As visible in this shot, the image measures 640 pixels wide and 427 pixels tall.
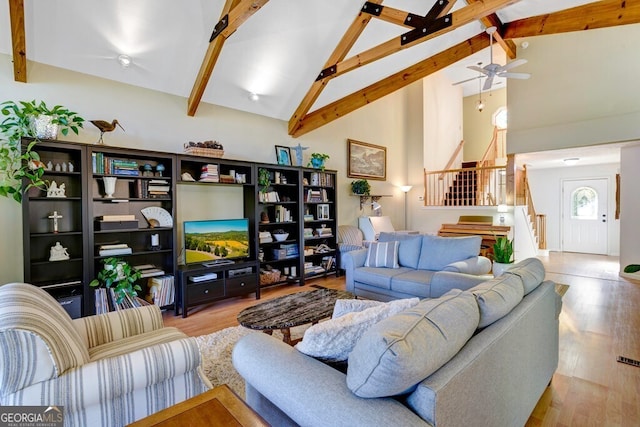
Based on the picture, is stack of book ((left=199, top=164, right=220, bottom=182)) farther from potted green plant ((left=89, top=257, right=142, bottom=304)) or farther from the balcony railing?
the balcony railing

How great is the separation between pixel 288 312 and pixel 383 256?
1.91 meters

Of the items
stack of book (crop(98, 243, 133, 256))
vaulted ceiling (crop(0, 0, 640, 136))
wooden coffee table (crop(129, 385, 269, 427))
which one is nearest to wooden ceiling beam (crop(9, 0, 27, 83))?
vaulted ceiling (crop(0, 0, 640, 136))

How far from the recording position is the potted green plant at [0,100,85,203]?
2.74 metres

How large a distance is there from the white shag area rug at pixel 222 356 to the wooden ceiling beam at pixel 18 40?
3.03 meters

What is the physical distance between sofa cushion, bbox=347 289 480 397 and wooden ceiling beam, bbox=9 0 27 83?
378 centimetres

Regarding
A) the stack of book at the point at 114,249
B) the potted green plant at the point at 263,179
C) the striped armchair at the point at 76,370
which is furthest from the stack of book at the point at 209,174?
the striped armchair at the point at 76,370

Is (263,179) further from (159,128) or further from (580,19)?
(580,19)

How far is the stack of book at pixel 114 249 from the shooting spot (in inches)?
128

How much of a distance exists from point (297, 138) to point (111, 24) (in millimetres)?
2931

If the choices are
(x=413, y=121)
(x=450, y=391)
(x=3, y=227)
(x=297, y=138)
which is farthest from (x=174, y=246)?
(x=413, y=121)

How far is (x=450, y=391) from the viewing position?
0.98 metres

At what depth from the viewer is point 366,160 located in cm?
673

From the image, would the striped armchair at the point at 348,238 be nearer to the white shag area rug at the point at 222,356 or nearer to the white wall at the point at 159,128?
the white wall at the point at 159,128

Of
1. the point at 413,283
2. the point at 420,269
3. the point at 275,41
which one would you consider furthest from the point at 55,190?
the point at 420,269
